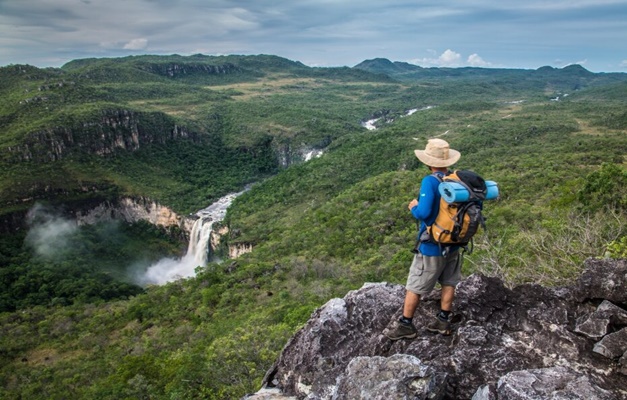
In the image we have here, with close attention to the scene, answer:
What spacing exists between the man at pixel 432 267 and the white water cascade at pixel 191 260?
60.4 m

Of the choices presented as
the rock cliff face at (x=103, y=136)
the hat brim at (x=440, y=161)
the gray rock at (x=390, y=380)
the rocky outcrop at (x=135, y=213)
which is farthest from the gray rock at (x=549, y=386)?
the rock cliff face at (x=103, y=136)

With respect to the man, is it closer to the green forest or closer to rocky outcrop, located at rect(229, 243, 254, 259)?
the green forest

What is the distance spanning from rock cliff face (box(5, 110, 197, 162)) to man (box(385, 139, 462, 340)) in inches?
3070

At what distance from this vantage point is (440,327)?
6.23m

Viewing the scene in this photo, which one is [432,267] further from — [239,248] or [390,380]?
[239,248]

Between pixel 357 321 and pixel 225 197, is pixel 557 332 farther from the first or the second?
pixel 225 197

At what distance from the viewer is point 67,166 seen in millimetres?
73062

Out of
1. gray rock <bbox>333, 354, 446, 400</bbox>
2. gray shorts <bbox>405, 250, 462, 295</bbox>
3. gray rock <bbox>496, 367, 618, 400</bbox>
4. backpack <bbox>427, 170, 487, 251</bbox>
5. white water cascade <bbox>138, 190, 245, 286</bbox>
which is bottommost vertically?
white water cascade <bbox>138, 190, 245, 286</bbox>

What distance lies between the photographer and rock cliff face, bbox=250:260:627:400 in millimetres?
4918

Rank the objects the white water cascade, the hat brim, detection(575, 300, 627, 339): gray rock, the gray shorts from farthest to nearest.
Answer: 1. the white water cascade
2. the gray shorts
3. the hat brim
4. detection(575, 300, 627, 339): gray rock

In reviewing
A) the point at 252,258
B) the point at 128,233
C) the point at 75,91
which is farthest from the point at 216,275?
the point at 75,91

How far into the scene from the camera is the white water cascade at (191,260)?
210ft

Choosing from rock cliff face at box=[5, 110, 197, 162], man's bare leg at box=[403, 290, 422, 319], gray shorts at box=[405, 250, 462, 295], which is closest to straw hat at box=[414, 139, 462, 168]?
gray shorts at box=[405, 250, 462, 295]

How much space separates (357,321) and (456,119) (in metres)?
106
